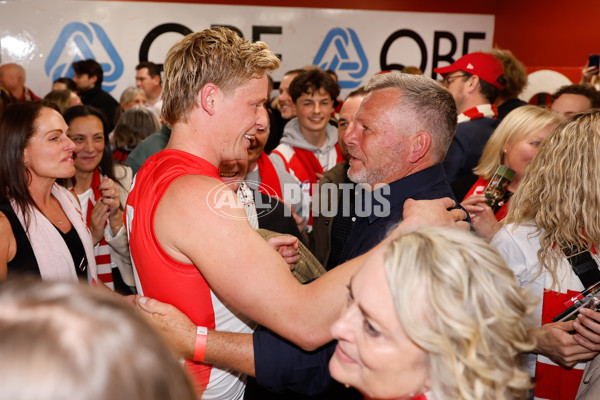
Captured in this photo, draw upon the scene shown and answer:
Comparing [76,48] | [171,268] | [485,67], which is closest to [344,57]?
[76,48]

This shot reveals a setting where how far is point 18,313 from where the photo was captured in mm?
551

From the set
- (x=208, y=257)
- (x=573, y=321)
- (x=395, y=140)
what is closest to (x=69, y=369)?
(x=208, y=257)

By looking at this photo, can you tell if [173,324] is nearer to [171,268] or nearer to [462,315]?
[171,268]

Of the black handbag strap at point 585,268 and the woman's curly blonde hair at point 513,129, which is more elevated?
the woman's curly blonde hair at point 513,129

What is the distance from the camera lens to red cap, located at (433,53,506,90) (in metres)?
3.82

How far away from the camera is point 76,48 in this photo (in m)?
7.61

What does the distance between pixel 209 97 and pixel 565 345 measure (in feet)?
4.60

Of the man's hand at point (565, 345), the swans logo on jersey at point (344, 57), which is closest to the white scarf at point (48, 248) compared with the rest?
the man's hand at point (565, 345)

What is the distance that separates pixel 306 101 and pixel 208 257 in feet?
9.71

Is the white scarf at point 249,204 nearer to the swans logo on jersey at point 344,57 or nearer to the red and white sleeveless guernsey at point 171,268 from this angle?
the red and white sleeveless guernsey at point 171,268

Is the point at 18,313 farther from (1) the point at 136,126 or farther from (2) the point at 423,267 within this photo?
(1) the point at 136,126

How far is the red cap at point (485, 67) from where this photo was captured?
3.82m

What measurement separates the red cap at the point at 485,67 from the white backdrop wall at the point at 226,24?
4.27 meters

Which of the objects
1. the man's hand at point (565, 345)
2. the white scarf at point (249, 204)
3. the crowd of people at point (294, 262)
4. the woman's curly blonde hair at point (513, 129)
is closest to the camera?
the crowd of people at point (294, 262)
